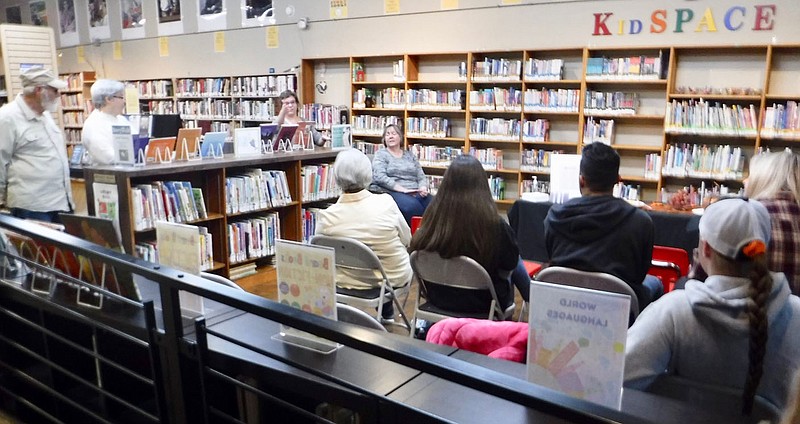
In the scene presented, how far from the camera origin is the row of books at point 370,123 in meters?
6.98

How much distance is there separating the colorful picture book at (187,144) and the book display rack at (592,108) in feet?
10.1

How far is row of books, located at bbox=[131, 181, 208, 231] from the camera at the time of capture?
3711 millimetres

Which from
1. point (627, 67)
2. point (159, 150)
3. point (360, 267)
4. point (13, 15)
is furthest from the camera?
point (13, 15)

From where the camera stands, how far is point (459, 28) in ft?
21.2

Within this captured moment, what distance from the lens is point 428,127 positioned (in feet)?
21.9

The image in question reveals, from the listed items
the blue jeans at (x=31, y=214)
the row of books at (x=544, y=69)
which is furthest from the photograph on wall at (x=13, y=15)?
the row of books at (x=544, y=69)

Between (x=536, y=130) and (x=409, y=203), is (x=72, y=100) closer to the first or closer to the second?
(x=409, y=203)

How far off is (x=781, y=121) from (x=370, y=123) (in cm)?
429

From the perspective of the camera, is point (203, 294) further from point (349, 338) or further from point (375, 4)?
point (375, 4)

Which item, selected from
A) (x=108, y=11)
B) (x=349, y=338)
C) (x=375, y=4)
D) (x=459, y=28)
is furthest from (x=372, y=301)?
(x=108, y=11)

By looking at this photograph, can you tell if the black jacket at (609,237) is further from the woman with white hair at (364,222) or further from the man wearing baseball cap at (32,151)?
the man wearing baseball cap at (32,151)

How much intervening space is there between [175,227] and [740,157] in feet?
16.5

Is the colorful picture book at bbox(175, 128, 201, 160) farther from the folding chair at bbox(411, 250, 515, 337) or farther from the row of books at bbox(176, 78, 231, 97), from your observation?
the row of books at bbox(176, 78, 231, 97)

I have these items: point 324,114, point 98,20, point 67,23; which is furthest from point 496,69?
point 67,23
